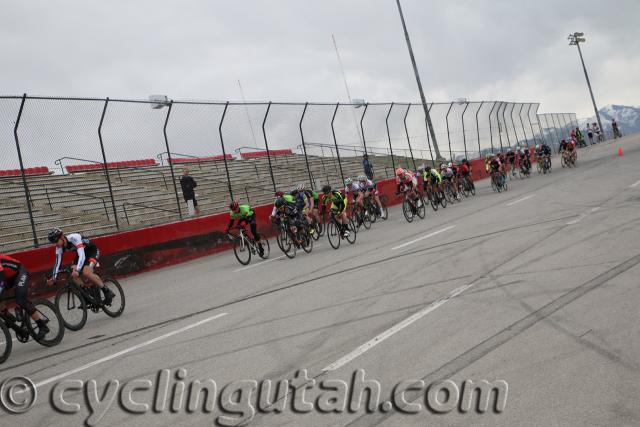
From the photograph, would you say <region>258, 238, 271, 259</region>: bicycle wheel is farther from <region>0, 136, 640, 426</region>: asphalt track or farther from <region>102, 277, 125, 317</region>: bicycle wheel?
<region>102, 277, 125, 317</region>: bicycle wheel

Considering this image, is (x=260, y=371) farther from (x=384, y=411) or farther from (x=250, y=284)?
(x=250, y=284)

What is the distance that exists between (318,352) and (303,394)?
1.02 meters

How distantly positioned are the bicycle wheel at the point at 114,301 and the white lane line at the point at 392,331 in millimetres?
5491

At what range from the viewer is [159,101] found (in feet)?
57.1

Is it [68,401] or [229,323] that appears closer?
[68,401]

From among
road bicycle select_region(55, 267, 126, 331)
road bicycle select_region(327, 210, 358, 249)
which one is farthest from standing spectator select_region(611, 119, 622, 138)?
road bicycle select_region(55, 267, 126, 331)

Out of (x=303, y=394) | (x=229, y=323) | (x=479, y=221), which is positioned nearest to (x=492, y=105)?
(x=479, y=221)

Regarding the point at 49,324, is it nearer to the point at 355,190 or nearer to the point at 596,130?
the point at 355,190

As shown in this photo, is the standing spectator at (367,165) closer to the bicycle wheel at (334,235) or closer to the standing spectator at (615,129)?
the bicycle wheel at (334,235)

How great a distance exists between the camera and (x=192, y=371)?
555cm

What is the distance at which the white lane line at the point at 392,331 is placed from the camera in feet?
16.8

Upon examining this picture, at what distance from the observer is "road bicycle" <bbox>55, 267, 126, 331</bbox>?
903cm

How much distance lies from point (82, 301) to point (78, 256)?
27.1 inches

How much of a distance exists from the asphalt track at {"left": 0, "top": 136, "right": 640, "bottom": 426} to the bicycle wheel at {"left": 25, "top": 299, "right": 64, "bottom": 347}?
25cm
